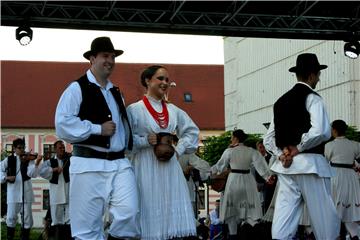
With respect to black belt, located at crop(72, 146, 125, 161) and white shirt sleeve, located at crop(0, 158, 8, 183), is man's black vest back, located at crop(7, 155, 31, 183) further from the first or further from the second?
black belt, located at crop(72, 146, 125, 161)

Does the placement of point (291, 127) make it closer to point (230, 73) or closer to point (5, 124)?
point (230, 73)

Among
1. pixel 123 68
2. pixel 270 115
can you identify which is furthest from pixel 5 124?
pixel 270 115

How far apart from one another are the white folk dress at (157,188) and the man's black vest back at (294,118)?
3.58 feet

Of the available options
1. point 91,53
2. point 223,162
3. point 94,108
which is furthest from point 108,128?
point 223,162

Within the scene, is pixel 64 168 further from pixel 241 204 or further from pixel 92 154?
pixel 92 154

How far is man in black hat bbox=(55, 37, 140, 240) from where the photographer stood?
7.45 meters

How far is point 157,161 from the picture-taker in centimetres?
842

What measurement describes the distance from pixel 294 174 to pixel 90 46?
234 centimetres

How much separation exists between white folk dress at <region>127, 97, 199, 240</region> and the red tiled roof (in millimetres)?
62552

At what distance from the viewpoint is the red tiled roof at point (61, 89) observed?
72.1m

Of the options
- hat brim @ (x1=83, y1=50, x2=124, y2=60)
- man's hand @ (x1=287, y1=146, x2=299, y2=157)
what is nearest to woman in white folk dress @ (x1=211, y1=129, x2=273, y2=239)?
man's hand @ (x1=287, y1=146, x2=299, y2=157)

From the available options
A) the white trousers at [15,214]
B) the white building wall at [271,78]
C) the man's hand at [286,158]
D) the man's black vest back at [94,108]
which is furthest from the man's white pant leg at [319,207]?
the white building wall at [271,78]

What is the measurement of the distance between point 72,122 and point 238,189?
8.91m

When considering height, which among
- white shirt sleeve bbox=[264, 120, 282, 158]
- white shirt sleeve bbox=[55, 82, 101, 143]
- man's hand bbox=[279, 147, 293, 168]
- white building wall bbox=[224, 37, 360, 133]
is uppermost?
white building wall bbox=[224, 37, 360, 133]
